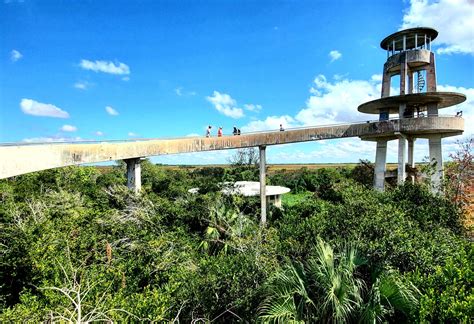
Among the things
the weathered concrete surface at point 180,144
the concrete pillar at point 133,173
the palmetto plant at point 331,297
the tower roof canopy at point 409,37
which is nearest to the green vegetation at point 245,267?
the palmetto plant at point 331,297

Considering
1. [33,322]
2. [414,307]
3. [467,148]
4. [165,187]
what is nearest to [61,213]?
[33,322]

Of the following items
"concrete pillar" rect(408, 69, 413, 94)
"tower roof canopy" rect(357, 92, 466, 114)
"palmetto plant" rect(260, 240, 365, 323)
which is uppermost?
"concrete pillar" rect(408, 69, 413, 94)

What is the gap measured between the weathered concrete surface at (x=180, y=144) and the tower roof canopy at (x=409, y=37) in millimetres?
4964

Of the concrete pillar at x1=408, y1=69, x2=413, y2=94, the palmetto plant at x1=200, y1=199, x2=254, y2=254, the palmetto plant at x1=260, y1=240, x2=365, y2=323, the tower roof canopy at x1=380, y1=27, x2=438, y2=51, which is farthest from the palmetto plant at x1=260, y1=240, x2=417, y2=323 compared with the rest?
the tower roof canopy at x1=380, y1=27, x2=438, y2=51

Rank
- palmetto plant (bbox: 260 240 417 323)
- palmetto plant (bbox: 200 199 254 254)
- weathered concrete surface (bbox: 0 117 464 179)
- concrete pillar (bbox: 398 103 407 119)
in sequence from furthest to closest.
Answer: concrete pillar (bbox: 398 103 407 119), palmetto plant (bbox: 200 199 254 254), weathered concrete surface (bbox: 0 117 464 179), palmetto plant (bbox: 260 240 417 323)

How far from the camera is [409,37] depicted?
671 inches

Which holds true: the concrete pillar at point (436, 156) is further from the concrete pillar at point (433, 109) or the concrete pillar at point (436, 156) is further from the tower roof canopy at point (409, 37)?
the tower roof canopy at point (409, 37)

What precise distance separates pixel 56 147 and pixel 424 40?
62.8 feet

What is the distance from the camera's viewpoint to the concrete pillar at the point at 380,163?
18.5 m

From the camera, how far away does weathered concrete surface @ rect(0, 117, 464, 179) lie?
7.92 metres

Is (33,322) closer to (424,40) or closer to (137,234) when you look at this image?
(137,234)

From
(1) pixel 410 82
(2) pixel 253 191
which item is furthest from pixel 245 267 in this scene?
(2) pixel 253 191

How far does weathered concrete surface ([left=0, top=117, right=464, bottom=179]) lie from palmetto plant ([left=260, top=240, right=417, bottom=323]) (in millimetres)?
7021

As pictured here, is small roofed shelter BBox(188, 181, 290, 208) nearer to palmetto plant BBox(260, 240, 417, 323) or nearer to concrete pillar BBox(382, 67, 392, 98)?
concrete pillar BBox(382, 67, 392, 98)
